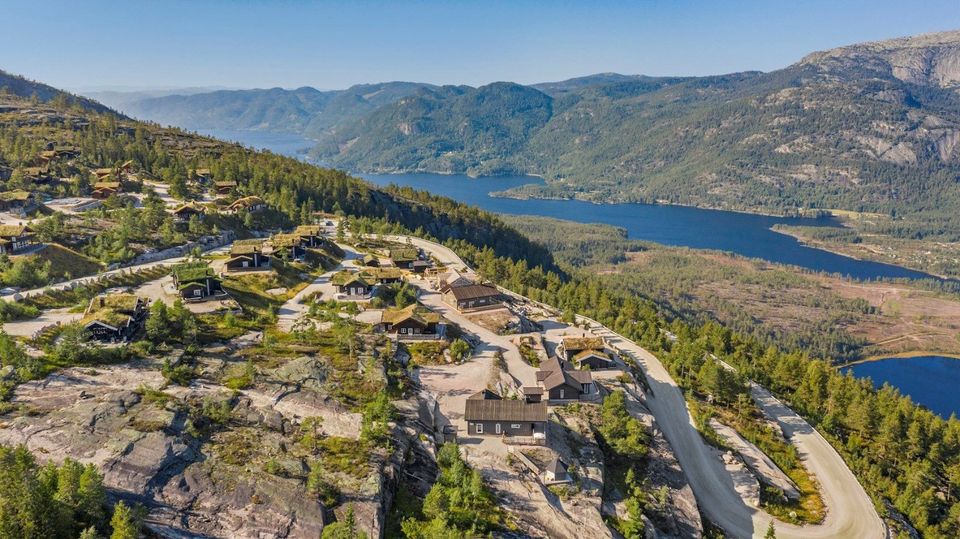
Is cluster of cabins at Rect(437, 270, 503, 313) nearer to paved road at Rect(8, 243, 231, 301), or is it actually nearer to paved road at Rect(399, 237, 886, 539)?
paved road at Rect(399, 237, 886, 539)

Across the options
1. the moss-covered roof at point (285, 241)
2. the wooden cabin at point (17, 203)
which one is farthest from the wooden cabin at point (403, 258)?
the wooden cabin at point (17, 203)

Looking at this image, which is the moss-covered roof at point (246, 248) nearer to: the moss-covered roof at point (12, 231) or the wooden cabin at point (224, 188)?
the moss-covered roof at point (12, 231)

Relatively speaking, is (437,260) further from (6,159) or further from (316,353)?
(6,159)

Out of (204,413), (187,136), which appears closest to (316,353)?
(204,413)

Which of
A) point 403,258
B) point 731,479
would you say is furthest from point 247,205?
point 731,479

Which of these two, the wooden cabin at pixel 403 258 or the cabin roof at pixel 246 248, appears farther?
the wooden cabin at pixel 403 258

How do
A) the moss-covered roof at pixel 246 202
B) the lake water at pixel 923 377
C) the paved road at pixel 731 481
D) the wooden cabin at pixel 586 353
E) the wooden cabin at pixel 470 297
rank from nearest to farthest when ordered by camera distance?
the paved road at pixel 731 481 < the wooden cabin at pixel 586 353 < the wooden cabin at pixel 470 297 < the moss-covered roof at pixel 246 202 < the lake water at pixel 923 377

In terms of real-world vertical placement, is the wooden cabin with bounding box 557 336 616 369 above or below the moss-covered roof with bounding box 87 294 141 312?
below

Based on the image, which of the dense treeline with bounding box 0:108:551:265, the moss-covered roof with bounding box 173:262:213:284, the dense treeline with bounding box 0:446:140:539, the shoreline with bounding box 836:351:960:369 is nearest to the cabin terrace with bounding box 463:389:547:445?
the dense treeline with bounding box 0:446:140:539
